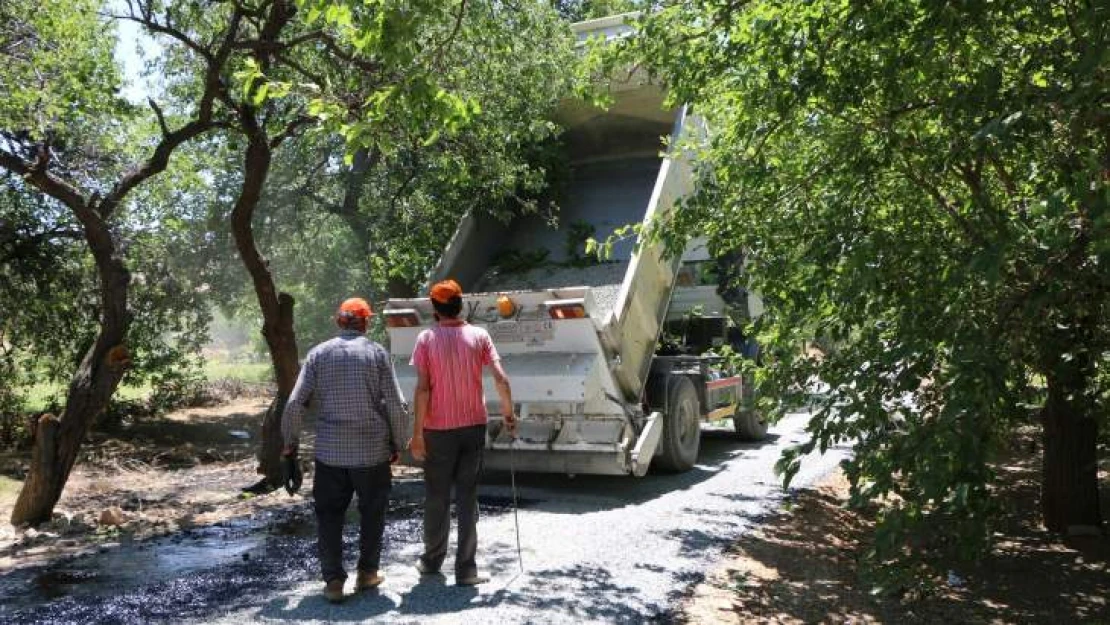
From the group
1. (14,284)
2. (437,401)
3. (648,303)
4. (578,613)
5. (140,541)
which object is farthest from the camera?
(14,284)

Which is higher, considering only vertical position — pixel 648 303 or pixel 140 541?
pixel 648 303

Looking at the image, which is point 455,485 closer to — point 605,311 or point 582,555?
point 582,555

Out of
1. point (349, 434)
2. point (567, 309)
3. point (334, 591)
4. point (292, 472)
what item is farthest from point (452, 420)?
point (567, 309)

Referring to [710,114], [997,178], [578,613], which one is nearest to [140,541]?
[578,613]

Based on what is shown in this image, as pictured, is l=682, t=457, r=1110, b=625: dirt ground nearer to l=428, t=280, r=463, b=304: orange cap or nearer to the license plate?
l=428, t=280, r=463, b=304: orange cap

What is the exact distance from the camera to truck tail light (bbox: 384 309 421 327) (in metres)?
8.10

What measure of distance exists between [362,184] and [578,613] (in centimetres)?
1207

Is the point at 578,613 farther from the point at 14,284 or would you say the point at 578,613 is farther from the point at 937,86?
the point at 14,284

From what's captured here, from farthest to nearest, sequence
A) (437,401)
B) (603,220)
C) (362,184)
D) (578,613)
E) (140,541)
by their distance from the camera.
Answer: (362,184) < (603,220) < (140,541) < (437,401) < (578,613)

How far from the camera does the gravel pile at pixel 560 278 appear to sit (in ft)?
28.2

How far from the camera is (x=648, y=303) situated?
325 inches

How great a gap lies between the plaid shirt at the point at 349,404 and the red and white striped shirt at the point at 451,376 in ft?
0.66

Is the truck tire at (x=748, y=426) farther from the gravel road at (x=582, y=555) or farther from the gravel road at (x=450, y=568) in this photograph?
the gravel road at (x=450, y=568)

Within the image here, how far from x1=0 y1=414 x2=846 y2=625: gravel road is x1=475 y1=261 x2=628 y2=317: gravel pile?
1.93 m
